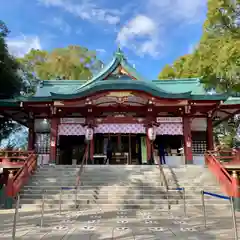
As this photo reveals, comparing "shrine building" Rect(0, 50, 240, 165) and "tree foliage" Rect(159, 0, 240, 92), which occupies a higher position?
"tree foliage" Rect(159, 0, 240, 92)

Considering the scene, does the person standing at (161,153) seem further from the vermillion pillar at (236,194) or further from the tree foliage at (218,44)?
the vermillion pillar at (236,194)

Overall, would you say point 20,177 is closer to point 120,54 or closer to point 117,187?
point 117,187

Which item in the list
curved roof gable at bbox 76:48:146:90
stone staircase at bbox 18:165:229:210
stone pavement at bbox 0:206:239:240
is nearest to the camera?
stone pavement at bbox 0:206:239:240

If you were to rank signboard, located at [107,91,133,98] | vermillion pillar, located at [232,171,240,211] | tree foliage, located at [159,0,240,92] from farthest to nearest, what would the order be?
signboard, located at [107,91,133,98] → tree foliage, located at [159,0,240,92] → vermillion pillar, located at [232,171,240,211]

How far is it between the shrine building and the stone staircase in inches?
94.3

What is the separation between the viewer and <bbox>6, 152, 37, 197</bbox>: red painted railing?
9507 mm

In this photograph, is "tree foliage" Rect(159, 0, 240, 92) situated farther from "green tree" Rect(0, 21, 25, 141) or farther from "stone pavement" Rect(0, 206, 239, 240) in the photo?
"green tree" Rect(0, 21, 25, 141)

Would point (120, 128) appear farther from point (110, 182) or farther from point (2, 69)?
point (2, 69)

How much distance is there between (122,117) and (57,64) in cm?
1923

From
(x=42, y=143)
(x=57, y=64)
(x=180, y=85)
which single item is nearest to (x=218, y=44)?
(x=180, y=85)

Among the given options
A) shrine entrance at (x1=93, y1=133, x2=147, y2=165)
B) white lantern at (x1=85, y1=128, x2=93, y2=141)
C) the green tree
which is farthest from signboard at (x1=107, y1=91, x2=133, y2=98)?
the green tree

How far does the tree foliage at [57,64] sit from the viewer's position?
102 ft

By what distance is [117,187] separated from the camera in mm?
10367

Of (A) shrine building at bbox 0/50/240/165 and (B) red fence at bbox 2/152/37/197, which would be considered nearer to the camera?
(B) red fence at bbox 2/152/37/197
